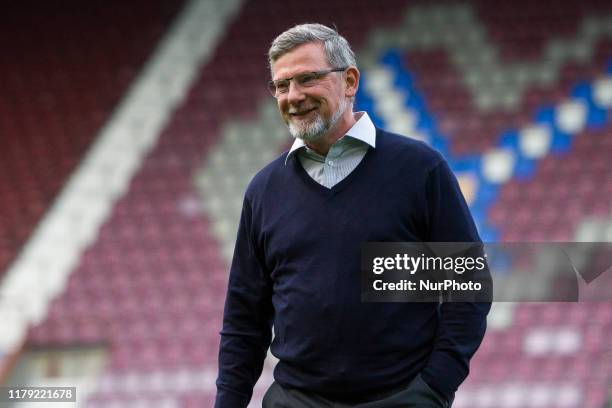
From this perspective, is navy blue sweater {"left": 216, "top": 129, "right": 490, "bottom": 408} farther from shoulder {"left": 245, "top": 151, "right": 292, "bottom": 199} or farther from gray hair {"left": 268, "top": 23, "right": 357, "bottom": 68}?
gray hair {"left": 268, "top": 23, "right": 357, "bottom": 68}

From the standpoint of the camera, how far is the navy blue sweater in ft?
5.25

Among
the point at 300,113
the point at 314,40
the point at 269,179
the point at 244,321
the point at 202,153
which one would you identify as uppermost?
the point at 202,153

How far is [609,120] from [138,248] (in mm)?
2855

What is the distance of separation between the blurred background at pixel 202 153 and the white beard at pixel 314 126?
340cm

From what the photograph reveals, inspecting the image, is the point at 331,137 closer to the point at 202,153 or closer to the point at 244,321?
the point at 244,321

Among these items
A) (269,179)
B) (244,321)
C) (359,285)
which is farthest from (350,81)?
(244,321)

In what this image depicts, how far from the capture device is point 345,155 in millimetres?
1707

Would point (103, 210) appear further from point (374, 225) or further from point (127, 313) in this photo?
point (374, 225)

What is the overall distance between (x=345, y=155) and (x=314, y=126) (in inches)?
3.2

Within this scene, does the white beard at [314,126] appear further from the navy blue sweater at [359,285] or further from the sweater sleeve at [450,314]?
the sweater sleeve at [450,314]

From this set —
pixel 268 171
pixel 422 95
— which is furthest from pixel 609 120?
pixel 268 171

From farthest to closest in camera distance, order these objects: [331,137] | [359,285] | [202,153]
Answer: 1. [202,153]
2. [331,137]
3. [359,285]

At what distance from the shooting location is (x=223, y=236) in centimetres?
548

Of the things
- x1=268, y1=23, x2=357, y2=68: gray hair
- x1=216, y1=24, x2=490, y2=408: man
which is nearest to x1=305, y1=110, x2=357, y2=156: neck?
x1=216, y1=24, x2=490, y2=408: man
